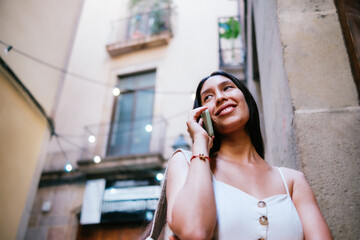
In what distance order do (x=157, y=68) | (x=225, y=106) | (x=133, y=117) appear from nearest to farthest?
(x=225, y=106) → (x=133, y=117) → (x=157, y=68)

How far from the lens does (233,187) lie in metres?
1.24

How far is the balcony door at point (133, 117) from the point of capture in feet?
35.0

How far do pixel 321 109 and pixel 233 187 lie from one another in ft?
2.88

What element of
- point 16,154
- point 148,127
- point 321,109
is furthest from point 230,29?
point 321,109

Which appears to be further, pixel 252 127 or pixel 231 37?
pixel 231 37

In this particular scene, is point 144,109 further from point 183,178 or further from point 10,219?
point 183,178

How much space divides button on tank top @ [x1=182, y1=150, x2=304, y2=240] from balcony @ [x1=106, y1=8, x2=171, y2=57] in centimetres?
1136

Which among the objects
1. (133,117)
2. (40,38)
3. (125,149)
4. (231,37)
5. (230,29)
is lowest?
(125,149)

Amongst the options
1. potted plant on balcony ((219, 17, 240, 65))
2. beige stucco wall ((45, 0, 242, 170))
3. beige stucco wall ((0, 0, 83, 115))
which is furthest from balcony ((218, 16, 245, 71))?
beige stucco wall ((0, 0, 83, 115))

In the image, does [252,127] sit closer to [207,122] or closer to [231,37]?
[207,122]

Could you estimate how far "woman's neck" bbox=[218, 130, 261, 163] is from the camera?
5.04ft

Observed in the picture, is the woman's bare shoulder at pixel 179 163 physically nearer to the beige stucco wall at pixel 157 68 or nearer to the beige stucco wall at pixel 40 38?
the beige stucco wall at pixel 40 38

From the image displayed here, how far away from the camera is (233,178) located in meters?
1.34

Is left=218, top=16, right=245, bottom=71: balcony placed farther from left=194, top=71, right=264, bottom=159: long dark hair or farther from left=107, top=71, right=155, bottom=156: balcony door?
left=194, top=71, right=264, bottom=159: long dark hair
